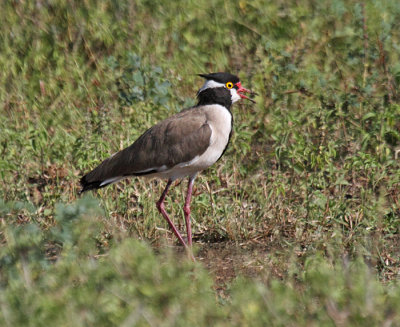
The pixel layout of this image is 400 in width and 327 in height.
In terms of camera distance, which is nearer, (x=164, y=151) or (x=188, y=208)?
(x=164, y=151)

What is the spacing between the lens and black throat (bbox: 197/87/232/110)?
6.95m

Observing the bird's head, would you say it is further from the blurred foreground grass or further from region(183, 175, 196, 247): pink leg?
the blurred foreground grass

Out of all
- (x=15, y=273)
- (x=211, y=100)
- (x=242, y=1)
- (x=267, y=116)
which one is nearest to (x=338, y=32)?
(x=242, y=1)

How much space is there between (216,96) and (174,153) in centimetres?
66

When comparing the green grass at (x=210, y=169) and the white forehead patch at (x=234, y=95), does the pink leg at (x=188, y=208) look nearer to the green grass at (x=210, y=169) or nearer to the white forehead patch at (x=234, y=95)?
the green grass at (x=210, y=169)

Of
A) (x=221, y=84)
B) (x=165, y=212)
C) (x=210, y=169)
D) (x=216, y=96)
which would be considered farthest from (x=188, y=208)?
(x=221, y=84)

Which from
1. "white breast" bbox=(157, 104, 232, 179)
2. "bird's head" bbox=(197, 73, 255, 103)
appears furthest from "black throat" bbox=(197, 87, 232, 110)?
"white breast" bbox=(157, 104, 232, 179)

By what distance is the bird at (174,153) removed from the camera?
659cm

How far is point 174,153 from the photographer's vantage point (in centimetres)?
664

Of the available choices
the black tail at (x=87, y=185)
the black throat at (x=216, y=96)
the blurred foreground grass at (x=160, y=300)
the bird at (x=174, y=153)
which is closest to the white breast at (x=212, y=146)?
the bird at (x=174, y=153)

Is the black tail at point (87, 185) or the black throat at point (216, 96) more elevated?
the black throat at point (216, 96)

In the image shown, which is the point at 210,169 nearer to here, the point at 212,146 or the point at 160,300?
the point at 212,146

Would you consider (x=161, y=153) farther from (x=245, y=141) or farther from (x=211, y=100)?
(x=245, y=141)

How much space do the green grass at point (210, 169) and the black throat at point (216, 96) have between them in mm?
517
